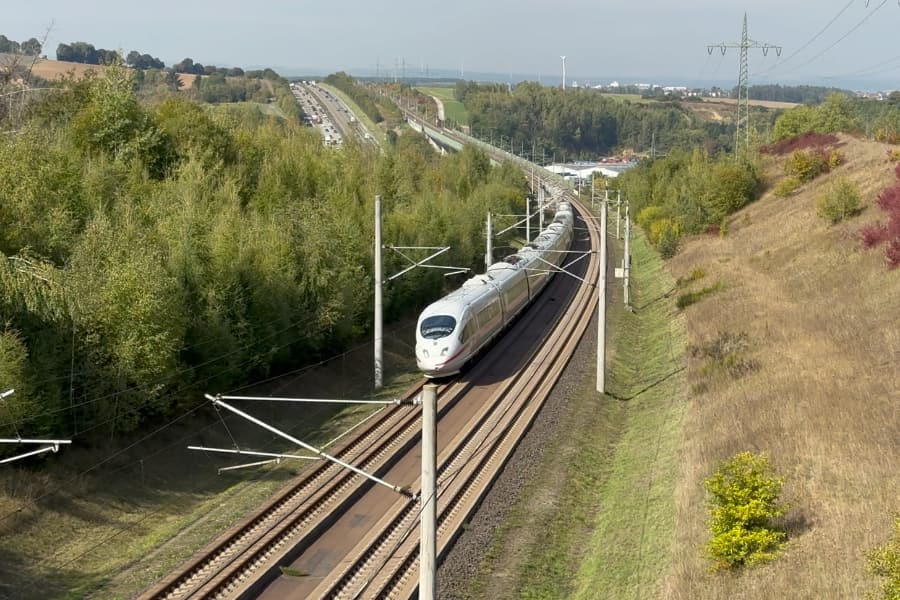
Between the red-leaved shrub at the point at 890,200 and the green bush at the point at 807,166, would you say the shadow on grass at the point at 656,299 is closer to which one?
the red-leaved shrub at the point at 890,200

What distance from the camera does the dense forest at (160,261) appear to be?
2306 cm

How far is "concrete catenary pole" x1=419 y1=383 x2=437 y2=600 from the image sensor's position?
1275cm

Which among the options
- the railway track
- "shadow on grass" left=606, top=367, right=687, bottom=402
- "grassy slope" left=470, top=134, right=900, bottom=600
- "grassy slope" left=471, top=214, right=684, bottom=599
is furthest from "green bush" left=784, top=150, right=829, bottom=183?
the railway track

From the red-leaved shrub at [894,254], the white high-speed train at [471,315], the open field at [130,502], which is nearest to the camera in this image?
the open field at [130,502]

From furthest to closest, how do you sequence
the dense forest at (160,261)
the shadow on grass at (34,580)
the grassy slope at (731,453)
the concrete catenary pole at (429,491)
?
the dense forest at (160,261)
the shadow on grass at (34,580)
the grassy slope at (731,453)
the concrete catenary pole at (429,491)

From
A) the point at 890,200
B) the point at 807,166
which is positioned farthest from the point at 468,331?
the point at 807,166

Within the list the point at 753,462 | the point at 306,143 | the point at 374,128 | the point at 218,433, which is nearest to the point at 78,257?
the point at 218,433

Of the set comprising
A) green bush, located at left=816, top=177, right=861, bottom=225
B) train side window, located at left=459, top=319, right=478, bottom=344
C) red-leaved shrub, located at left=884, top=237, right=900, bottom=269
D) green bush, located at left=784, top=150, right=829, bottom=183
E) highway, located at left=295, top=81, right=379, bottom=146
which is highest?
highway, located at left=295, top=81, right=379, bottom=146

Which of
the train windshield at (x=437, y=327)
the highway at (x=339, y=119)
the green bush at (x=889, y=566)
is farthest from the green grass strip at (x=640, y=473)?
the highway at (x=339, y=119)

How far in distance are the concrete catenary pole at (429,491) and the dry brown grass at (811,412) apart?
4887 mm

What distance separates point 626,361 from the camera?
39.6 meters

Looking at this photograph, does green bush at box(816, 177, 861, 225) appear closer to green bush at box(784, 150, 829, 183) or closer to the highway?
green bush at box(784, 150, 829, 183)

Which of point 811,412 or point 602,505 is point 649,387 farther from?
point 602,505

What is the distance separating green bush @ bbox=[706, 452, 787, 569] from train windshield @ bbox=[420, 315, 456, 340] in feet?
54.2
